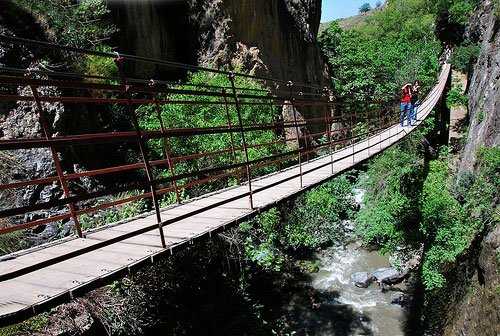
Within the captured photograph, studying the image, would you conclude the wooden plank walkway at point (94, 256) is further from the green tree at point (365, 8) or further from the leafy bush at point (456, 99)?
the green tree at point (365, 8)

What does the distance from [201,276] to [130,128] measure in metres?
4.66

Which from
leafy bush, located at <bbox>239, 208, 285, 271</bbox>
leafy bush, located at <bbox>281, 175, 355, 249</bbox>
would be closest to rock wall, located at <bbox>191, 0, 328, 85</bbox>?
leafy bush, located at <bbox>281, 175, 355, 249</bbox>

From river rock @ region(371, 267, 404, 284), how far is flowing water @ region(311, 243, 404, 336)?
0.88 ft

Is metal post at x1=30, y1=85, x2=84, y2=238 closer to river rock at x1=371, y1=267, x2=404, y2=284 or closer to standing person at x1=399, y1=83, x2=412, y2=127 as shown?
river rock at x1=371, y1=267, x2=404, y2=284

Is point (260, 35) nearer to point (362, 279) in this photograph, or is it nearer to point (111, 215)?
point (362, 279)

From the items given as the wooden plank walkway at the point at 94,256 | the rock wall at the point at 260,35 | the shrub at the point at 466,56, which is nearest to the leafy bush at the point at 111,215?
the wooden plank walkway at the point at 94,256

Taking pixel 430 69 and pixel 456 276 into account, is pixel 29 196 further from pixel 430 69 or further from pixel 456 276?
pixel 430 69

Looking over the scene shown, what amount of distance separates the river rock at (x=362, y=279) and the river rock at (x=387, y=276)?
0.18 m

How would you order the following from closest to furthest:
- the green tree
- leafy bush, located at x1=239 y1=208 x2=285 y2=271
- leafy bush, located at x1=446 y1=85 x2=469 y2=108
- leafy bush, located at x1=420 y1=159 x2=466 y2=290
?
leafy bush, located at x1=239 y1=208 x2=285 y2=271 < leafy bush, located at x1=420 y1=159 x2=466 y2=290 < leafy bush, located at x1=446 y1=85 x2=469 y2=108 < the green tree

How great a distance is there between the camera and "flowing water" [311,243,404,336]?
362 inches

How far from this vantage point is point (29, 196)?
729cm

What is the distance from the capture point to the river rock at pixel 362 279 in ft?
36.4

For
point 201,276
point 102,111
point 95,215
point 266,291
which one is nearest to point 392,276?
point 266,291

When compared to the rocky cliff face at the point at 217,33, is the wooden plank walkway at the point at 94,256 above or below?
below
